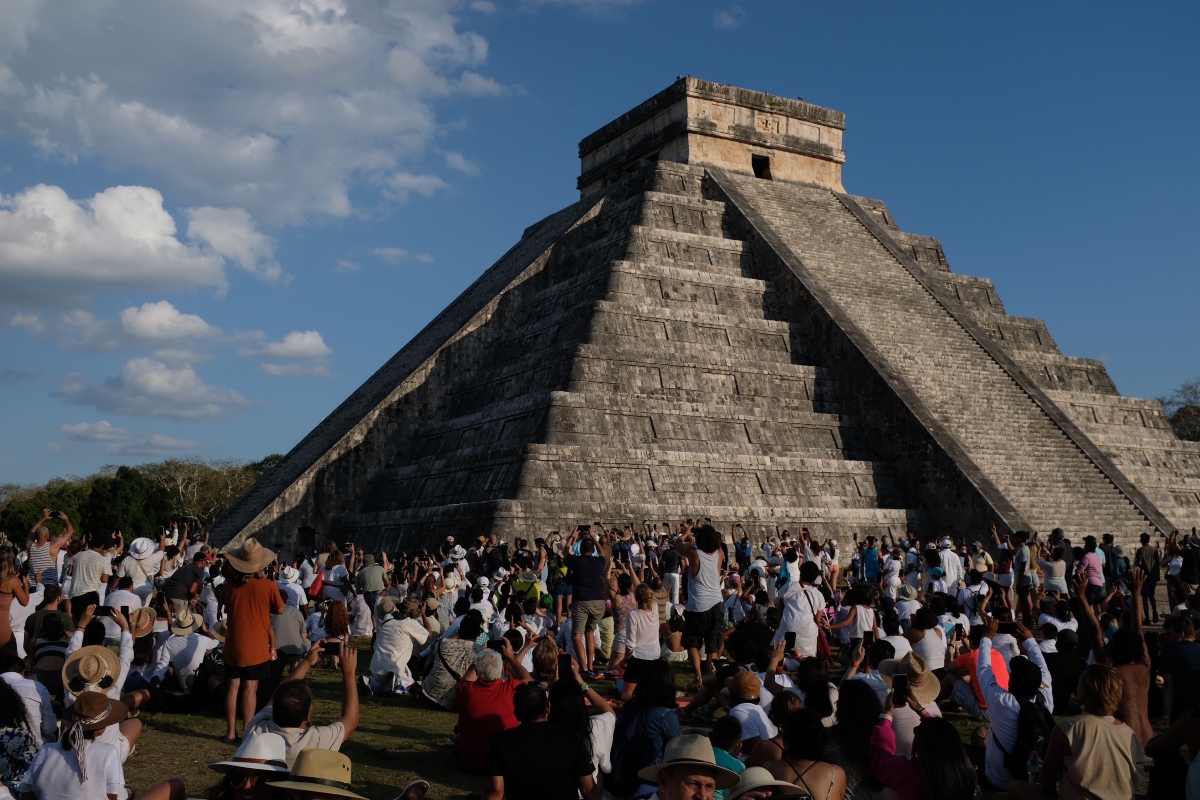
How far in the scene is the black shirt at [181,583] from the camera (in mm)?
11625

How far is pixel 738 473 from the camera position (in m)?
23.0

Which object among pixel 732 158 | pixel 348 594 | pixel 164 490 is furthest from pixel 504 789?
pixel 164 490

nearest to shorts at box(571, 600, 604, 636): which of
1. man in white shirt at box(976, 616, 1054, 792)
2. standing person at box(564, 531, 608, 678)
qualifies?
standing person at box(564, 531, 608, 678)

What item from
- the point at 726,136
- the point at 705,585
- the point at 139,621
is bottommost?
the point at 139,621

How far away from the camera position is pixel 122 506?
50.3m

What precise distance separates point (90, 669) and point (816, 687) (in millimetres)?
4331

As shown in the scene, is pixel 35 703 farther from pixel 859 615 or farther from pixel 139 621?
pixel 859 615

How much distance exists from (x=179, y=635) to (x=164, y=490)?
52.2m

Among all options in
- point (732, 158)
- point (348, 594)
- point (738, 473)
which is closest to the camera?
point (348, 594)

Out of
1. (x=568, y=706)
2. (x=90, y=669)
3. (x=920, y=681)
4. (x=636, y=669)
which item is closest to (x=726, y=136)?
(x=920, y=681)

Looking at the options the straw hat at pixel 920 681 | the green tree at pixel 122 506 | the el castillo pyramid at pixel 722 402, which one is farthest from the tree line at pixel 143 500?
the straw hat at pixel 920 681

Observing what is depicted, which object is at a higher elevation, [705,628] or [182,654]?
[705,628]

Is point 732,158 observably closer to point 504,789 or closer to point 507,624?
point 507,624

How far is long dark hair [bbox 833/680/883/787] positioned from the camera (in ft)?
19.9
